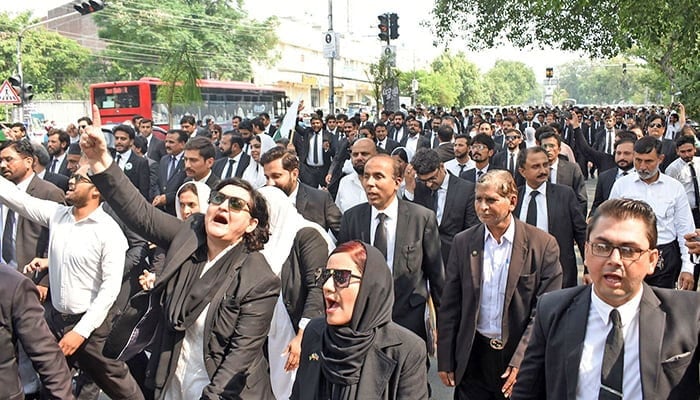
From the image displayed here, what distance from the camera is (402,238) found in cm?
470

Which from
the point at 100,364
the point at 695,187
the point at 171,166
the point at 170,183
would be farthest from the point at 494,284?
the point at 171,166

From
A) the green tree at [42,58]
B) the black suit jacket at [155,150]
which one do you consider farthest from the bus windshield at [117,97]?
the green tree at [42,58]

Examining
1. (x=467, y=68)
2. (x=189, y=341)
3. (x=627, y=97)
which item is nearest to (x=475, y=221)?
(x=189, y=341)

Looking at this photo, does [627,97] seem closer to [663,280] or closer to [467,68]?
[467,68]

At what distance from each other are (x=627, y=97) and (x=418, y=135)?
12245cm

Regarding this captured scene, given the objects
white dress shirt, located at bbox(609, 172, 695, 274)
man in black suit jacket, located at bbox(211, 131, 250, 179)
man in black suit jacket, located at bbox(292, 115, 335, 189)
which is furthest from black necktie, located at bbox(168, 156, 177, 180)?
white dress shirt, located at bbox(609, 172, 695, 274)

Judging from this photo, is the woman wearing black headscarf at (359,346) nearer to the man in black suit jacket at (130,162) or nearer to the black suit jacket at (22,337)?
the black suit jacket at (22,337)

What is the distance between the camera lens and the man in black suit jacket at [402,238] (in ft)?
15.3

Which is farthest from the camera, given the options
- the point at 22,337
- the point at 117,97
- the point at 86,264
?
the point at 117,97

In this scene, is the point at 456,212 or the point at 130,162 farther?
the point at 130,162

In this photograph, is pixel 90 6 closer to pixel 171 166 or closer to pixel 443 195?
pixel 171 166

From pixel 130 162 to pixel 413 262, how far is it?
16.9 ft

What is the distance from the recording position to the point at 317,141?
45.9 ft

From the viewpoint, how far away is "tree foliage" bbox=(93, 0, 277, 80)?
49906 millimetres
